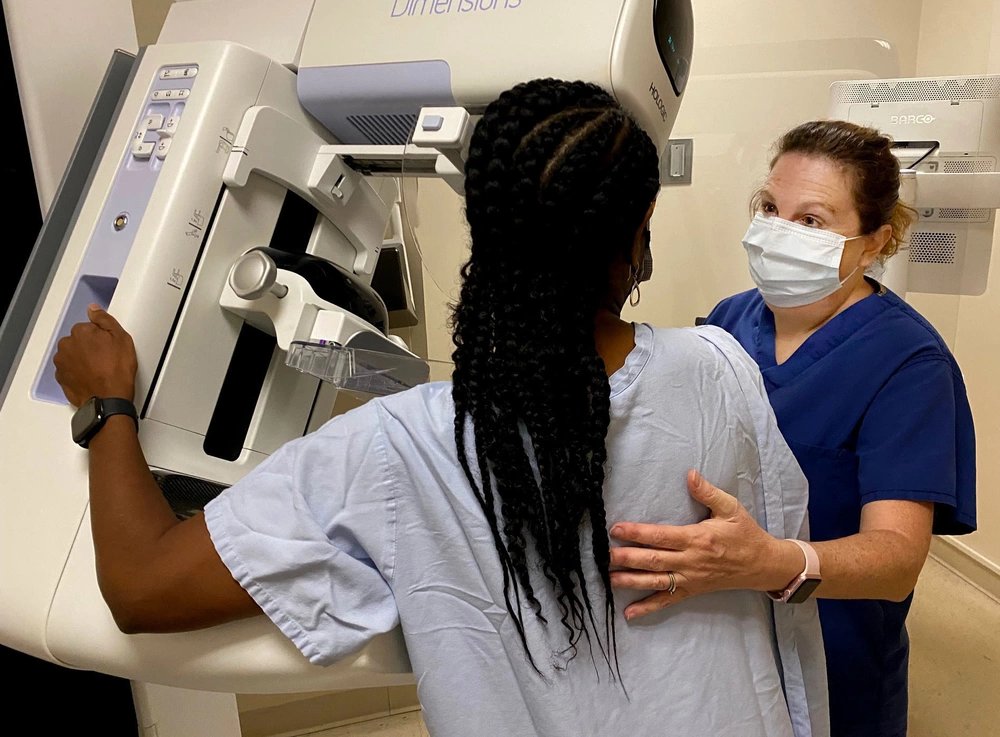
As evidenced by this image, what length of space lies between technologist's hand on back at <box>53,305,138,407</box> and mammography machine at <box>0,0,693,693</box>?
23mm

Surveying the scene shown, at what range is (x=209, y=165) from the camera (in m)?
1.03

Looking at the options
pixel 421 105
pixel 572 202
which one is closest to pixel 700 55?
pixel 421 105

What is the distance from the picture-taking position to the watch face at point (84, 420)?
891 mm

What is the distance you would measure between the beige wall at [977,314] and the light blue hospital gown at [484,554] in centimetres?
225

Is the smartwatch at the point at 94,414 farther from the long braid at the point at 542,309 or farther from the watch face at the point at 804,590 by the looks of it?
the watch face at the point at 804,590

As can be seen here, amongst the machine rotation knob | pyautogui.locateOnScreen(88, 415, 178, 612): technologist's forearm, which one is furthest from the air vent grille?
pyautogui.locateOnScreen(88, 415, 178, 612): technologist's forearm

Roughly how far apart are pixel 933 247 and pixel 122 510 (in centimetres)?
177

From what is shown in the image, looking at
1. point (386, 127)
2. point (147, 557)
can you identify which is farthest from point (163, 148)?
point (147, 557)

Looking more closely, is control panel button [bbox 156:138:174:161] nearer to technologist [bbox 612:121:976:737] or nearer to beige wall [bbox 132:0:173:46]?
beige wall [bbox 132:0:173:46]

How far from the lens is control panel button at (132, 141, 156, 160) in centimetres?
104

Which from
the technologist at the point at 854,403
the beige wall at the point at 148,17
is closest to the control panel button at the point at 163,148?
the beige wall at the point at 148,17

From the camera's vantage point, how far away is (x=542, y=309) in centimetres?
68

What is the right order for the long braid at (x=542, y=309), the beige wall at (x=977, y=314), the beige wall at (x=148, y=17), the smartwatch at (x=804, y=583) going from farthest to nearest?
the beige wall at (x=977, y=314)
the beige wall at (x=148, y=17)
the smartwatch at (x=804, y=583)
the long braid at (x=542, y=309)

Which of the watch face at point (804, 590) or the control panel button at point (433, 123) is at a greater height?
the control panel button at point (433, 123)
